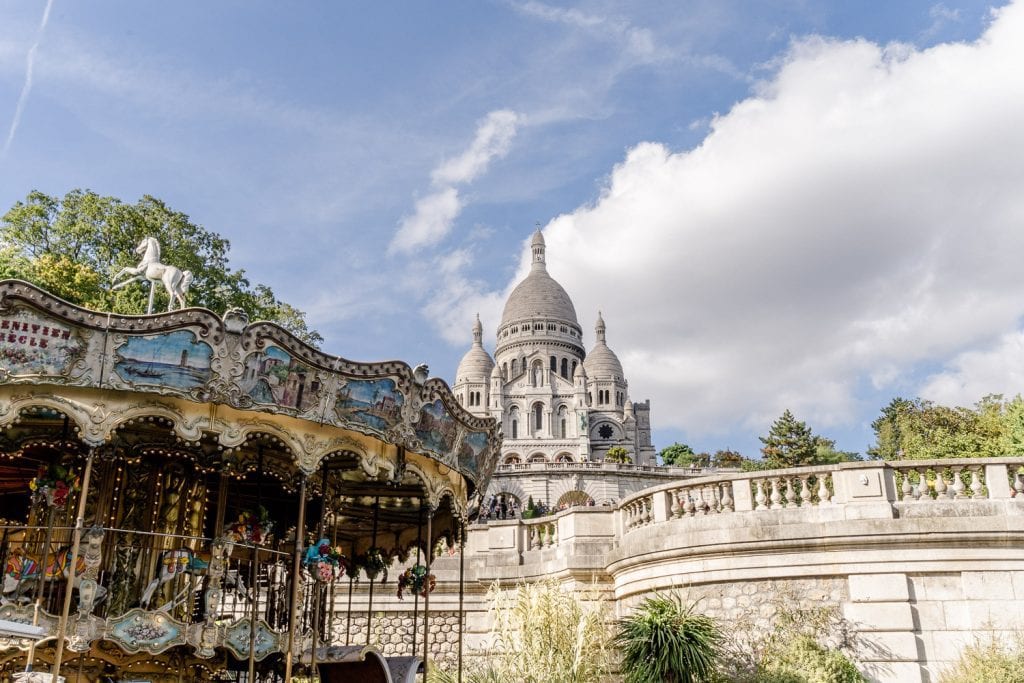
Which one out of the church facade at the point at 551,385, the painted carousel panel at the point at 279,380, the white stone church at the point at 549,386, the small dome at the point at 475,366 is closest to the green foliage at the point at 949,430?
the painted carousel panel at the point at 279,380

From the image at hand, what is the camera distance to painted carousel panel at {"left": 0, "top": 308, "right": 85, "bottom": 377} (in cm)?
958

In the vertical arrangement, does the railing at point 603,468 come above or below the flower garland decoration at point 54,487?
above

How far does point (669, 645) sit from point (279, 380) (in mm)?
7314

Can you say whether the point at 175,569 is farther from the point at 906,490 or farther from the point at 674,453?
the point at 674,453

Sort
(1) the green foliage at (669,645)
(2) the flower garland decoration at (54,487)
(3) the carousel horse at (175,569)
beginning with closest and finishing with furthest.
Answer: (3) the carousel horse at (175,569) → (2) the flower garland decoration at (54,487) → (1) the green foliage at (669,645)

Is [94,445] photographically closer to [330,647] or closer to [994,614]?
[330,647]

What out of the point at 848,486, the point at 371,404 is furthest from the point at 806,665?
the point at 371,404

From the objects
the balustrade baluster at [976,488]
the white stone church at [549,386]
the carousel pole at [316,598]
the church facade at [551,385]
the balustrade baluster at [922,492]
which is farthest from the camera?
the church facade at [551,385]

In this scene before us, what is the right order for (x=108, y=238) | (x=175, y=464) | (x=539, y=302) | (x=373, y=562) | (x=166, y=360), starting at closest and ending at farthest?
1. (x=166, y=360)
2. (x=175, y=464)
3. (x=373, y=562)
4. (x=108, y=238)
5. (x=539, y=302)

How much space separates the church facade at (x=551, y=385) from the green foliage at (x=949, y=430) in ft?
139

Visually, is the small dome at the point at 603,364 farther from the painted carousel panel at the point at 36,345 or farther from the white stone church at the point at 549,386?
the painted carousel panel at the point at 36,345

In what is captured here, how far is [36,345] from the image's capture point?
31.7 ft

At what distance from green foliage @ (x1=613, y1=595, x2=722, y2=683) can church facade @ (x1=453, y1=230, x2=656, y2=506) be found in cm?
8064

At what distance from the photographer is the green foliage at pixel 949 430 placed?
29730mm
